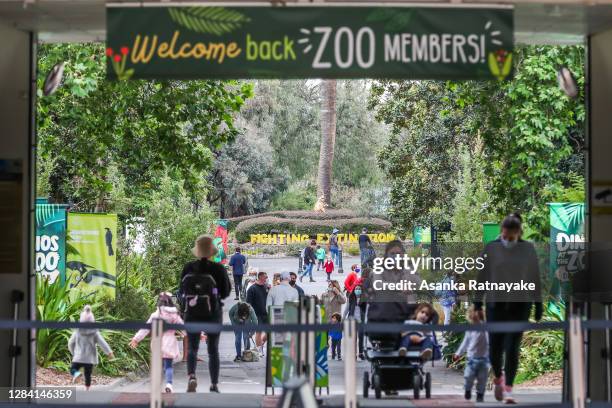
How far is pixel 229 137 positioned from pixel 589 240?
8648mm

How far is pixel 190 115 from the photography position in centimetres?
1800

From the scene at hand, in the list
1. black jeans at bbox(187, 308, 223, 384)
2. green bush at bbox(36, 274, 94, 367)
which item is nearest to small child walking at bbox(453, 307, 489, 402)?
black jeans at bbox(187, 308, 223, 384)

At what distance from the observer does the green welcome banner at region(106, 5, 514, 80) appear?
31.1 ft

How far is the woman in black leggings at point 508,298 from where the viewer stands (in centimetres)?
1076

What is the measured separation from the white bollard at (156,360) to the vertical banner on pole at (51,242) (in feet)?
35.8

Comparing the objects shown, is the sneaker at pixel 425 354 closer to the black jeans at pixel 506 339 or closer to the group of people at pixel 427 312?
the group of people at pixel 427 312

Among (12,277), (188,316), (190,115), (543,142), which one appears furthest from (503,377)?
(543,142)

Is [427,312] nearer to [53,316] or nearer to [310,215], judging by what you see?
[53,316]

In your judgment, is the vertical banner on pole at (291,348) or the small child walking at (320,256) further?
the small child walking at (320,256)

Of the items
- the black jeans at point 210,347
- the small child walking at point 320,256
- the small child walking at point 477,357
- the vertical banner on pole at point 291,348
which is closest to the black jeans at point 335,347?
the vertical banner on pole at point 291,348

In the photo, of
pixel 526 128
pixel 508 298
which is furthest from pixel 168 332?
pixel 526 128

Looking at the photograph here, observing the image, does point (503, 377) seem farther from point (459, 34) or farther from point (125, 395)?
point (125, 395)

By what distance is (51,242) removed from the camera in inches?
775

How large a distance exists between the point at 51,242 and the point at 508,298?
424 inches
